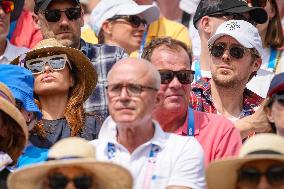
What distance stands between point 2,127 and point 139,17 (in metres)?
3.52

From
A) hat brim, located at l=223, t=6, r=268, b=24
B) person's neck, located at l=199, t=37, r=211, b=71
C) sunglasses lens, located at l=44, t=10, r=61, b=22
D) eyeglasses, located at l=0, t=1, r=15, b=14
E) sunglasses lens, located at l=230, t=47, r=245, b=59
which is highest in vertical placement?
hat brim, located at l=223, t=6, r=268, b=24

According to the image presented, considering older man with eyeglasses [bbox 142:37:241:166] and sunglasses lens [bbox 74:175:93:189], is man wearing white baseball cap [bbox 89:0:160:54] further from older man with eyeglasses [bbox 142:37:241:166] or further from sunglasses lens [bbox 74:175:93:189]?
sunglasses lens [bbox 74:175:93:189]

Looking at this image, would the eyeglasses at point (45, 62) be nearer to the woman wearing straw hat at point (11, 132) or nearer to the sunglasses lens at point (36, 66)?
the sunglasses lens at point (36, 66)

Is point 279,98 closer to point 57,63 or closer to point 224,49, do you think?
point 224,49

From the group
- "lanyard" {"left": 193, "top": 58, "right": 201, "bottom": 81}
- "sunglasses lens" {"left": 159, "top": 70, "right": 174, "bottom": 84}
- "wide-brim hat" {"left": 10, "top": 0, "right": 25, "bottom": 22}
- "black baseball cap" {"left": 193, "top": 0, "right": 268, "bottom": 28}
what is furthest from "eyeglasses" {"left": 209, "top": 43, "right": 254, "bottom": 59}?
"wide-brim hat" {"left": 10, "top": 0, "right": 25, "bottom": 22}

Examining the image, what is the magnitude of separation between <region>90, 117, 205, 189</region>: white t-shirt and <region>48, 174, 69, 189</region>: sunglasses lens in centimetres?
61

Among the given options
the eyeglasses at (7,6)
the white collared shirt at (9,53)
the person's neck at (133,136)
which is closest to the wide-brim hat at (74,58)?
the eyeglasses at (7,6)

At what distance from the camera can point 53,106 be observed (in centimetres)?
931

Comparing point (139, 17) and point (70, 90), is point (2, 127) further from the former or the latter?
point (139, 17)

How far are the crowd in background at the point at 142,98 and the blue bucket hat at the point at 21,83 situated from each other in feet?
0.03

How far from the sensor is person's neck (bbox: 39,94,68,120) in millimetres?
9273

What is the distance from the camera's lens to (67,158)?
23.0 feet

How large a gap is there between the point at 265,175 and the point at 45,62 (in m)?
2.90

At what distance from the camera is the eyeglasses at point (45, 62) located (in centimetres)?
934
